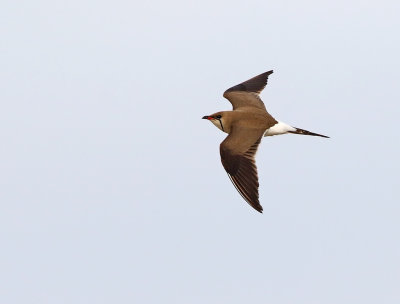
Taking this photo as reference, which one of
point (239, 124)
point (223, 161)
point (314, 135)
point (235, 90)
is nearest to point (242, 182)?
point (223, 161)

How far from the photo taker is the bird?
50.4 feet

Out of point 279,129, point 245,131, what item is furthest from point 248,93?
point 245,131

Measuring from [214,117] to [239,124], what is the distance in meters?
0.90

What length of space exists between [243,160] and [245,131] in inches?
41.7

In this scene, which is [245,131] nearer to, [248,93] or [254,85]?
[248,93]

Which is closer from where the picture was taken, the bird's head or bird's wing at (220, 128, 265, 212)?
bird's wing at (220, 128, 265, 212)

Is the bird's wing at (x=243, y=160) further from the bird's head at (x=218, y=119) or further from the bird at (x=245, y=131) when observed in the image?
the bird's head at (x=218, y=119)

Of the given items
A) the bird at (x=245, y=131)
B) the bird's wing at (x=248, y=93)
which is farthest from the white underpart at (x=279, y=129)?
the bird's wing at (x=248, y=93)

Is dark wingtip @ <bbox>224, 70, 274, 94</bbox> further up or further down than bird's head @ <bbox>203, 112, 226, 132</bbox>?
further up

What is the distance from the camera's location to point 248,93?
64.5ft

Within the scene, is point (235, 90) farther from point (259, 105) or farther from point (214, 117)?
point (214, 117)

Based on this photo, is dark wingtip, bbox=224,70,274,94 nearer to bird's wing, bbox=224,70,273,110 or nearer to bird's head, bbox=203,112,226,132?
bird's wing, bbox=224,70,273,110

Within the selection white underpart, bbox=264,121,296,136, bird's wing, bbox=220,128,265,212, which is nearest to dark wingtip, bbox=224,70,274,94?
white underpart, bbox=264,121,296,136

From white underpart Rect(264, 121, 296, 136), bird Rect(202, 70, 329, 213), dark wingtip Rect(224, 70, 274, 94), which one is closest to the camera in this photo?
bird Rect(202, 70, 329, 213)
